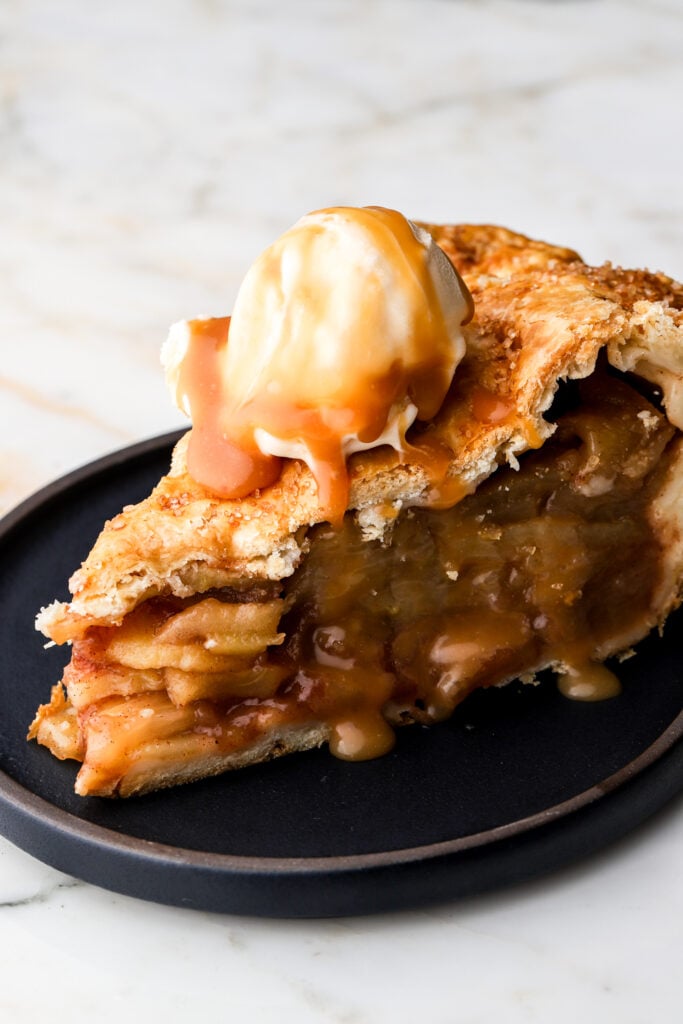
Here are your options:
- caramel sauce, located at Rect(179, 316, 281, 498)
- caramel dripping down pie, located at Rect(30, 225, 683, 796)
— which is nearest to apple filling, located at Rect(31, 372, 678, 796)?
caramel dripping down pie, located at Rect(30, 225, 683, 796)

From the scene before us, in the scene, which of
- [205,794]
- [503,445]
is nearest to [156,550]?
[205,794]

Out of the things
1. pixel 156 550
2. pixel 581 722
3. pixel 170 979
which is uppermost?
pixel 156 550

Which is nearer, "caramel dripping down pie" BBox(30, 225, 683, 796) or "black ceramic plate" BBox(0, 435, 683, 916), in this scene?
"black ceramic plate" BBox(0, 435, 683, 916)

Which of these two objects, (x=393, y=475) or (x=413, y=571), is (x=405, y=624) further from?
(x=393, y=475)

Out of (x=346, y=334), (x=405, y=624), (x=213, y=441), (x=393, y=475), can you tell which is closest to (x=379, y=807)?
(x=405, y=624)

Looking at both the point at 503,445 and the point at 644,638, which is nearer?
the point at 503,445

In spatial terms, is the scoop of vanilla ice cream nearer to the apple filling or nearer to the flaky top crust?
the flaky top crust

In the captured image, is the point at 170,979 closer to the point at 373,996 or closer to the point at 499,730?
the point at 373,996
